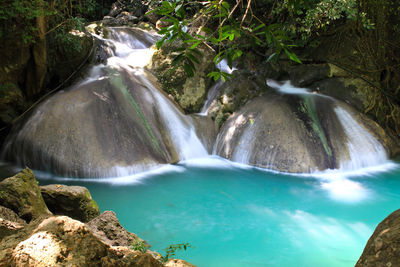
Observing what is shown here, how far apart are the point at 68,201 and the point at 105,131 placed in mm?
2774

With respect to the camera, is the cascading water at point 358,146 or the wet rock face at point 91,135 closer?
the wet rock face at point 91,135

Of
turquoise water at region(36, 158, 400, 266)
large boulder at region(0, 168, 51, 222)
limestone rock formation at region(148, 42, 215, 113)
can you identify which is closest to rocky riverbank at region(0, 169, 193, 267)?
large boulder at region(0, 168, 51, 222)

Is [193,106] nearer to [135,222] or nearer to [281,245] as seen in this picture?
[135,222]

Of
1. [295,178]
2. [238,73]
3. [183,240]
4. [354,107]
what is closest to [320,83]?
[354,107]

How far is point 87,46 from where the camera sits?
260 inches

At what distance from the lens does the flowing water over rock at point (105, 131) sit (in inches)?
198

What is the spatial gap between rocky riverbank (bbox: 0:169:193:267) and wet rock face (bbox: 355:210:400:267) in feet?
3.59

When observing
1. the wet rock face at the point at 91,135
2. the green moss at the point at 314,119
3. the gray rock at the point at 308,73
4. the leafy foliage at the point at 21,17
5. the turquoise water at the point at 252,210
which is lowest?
the turquoise water at the point at 252,210

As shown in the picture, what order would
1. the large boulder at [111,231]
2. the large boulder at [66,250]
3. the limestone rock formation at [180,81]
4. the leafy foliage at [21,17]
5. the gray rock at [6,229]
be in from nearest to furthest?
1. the large boulder at [66,250]
2. the gray rock at [6,229]
3. the large boulder at [111,231]
4. the leafy foliage at [21,17]
5. the limestone rock formation at [180,81]

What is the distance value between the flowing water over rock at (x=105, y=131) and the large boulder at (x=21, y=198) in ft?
8.90

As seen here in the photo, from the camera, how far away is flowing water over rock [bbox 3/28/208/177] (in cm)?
502

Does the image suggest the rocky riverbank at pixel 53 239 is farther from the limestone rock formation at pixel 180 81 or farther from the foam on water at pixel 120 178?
the limestone rock formation at pixel 180 81

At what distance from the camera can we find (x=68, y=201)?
8.94 feet

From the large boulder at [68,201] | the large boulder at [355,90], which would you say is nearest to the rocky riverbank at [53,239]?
the large boulder at [68,201]
